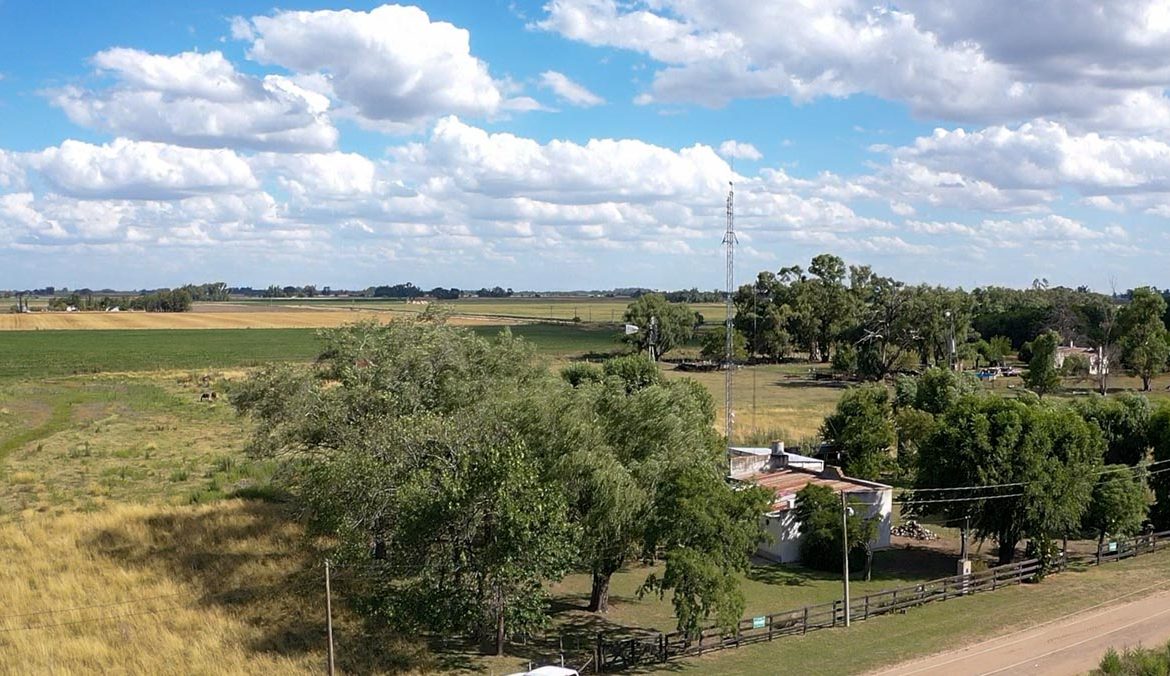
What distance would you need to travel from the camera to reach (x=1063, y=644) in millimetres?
28531

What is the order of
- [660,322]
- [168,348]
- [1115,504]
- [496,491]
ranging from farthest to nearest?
1. [168,348]
2. [660,322]
3. [1115,504]
4. [496,491]

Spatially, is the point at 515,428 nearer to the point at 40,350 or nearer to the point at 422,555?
the point at 422,555

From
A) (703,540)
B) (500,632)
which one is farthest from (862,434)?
(500,632)

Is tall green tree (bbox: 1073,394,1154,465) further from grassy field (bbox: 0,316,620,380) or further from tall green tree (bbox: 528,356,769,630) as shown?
grassy field (bbox: 0,316,620,380)

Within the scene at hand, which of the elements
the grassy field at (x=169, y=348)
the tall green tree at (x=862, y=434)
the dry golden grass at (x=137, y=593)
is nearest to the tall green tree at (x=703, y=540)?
the dry golden grass at (x=137, y=593)

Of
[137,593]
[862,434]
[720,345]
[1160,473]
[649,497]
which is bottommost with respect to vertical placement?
[137,593]

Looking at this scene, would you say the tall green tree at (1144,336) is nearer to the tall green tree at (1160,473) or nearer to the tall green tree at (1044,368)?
the tall green tree at (1044,368)

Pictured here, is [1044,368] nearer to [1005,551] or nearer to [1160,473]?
[1160,473]

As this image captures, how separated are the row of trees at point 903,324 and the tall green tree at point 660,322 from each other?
8306 mm

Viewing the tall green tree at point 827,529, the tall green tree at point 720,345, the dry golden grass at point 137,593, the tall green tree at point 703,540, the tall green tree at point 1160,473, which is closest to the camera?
the dry golden grass at point 137,593

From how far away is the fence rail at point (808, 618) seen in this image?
27.0m

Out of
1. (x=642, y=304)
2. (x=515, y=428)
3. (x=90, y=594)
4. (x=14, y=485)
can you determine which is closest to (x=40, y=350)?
(x=642, y=304)

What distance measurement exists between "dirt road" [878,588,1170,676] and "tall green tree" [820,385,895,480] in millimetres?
18714

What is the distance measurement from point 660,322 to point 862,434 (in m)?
75.8
